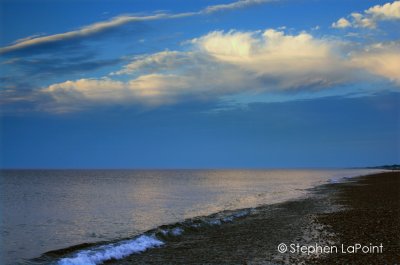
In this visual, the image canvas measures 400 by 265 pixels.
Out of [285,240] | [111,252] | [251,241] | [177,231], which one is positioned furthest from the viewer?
[177,231]

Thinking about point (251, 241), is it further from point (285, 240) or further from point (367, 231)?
point (367, 231)

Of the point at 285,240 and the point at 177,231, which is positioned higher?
the point at 285,240

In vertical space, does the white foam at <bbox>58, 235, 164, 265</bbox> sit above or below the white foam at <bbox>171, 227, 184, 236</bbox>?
above

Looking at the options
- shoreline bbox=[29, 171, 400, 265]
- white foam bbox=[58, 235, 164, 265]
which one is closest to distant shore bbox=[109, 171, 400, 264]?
shoreline bbox=[29, 171, 400, 265]

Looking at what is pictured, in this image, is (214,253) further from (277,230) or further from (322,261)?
(277,230)

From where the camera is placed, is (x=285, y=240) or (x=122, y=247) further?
(x=285, y=240)

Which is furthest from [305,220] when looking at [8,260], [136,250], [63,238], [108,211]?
[108,211]

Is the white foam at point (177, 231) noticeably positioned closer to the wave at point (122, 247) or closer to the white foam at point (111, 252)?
the wave at point (122, 247)

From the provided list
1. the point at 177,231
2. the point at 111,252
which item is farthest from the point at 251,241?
the point at 111,252

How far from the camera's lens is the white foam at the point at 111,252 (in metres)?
16.4

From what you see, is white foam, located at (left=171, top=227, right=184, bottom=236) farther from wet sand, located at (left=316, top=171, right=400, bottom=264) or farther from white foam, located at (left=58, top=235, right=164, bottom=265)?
wet sand, located at (left=316, top=171, right=400, bottom=264)

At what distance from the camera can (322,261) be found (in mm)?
14117

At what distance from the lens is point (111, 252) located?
57.5 feet

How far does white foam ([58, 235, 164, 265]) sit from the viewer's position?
16.4 meters
